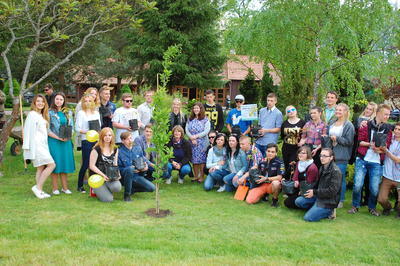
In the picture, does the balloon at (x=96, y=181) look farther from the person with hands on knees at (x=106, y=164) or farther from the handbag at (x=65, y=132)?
the handbag at (x=65, y=132)

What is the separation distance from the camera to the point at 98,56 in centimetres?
2692

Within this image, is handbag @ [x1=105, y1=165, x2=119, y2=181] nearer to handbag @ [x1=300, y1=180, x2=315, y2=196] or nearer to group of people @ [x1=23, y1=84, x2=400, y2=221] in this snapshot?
group of people @ [x1=23, y1=84, x2=400, y2=221]

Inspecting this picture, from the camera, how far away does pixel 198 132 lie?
7926 millimetres

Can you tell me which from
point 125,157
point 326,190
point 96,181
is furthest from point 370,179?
point 96,181

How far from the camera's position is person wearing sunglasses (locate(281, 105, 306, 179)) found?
6719 mm

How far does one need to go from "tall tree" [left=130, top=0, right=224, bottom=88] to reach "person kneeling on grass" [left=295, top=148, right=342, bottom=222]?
14412 mm

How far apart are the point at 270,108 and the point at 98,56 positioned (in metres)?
22.0

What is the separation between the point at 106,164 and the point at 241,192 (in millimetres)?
2400

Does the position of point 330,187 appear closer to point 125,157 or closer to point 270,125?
point 270,125

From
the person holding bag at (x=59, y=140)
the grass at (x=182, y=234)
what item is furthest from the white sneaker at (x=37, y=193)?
the person holding bag at (x=59, y=140)

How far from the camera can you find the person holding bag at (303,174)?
19.3ft

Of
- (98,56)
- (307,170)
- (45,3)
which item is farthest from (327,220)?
(98,56)

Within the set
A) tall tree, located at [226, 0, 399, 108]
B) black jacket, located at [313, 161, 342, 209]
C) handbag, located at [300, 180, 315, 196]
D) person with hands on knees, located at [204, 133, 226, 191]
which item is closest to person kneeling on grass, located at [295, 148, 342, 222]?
black jacket, located at [313, 161, 342, 209]

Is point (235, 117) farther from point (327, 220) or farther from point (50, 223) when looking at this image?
point (50, 223)
